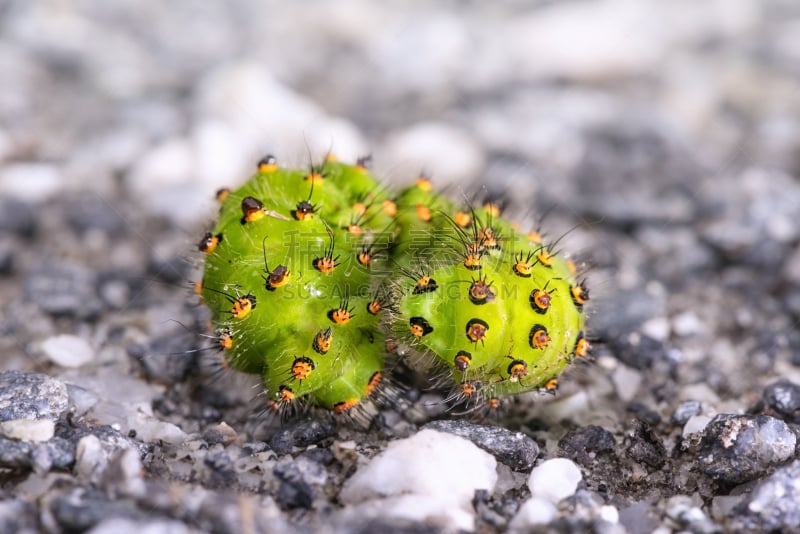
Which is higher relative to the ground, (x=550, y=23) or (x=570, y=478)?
(x=550, y=23)

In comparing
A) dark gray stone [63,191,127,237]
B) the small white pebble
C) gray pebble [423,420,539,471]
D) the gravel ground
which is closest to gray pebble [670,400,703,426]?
the gravel ground

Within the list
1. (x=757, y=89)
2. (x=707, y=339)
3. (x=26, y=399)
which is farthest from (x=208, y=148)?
(x=757, y=89)

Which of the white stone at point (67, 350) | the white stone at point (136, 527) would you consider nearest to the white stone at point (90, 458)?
the white stone at point (136, 527)

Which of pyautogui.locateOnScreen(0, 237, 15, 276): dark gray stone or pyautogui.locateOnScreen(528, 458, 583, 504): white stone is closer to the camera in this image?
pyautogui.locateOnScreen(528, 458, 583, 504): white stone

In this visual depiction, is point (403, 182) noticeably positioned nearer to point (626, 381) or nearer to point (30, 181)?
point (626, 381)

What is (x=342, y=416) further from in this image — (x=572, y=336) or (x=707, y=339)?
(x=707, y=339)

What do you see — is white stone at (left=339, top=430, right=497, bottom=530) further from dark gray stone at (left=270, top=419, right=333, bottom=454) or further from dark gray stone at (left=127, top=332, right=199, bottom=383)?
dark gray stone at (left=127, top=332, right=199, bottom=383)
